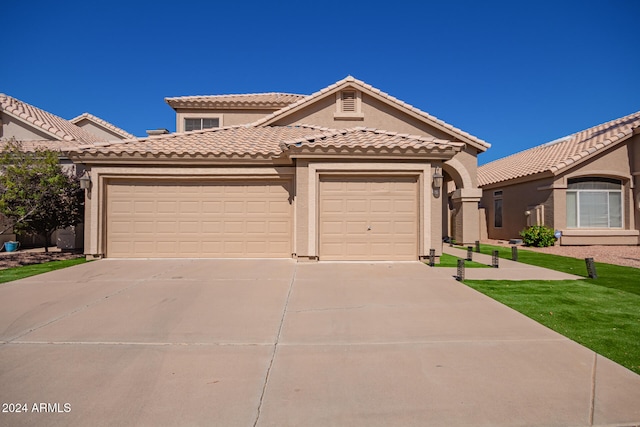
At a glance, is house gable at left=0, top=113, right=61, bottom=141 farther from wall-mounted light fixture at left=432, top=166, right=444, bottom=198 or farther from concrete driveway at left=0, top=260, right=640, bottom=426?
wall-mounted light fixture at left=432, top=166, right=444, bottom=198

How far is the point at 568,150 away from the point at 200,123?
19.4 meters

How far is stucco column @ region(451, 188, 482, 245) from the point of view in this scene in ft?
49.5

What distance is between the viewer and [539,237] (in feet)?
50.1

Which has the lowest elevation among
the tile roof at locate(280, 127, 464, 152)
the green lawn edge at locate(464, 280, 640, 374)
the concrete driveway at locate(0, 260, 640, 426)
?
the concrete driveway at locate(0, 260, 640, 426)

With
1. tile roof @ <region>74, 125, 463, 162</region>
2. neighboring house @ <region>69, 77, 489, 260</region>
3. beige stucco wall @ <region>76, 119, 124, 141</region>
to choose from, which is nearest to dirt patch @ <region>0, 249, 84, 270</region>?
neighboring house @ <region>69, 77, 489, 260</region>

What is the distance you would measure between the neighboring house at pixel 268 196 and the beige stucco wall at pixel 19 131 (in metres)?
8.04

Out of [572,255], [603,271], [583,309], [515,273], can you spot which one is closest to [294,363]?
[583,309]

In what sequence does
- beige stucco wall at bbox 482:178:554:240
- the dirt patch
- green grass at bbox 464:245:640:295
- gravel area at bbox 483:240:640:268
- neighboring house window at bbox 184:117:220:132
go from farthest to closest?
neighboring house window at bbox 184:117:220:132 → beige stucco wall at bbox 482:178:554:240 → gravel area at bbox 483:240:640:268 → the dirt patch → green grass at bbox 464:245:640:295

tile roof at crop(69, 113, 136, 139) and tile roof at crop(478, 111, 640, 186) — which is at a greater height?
tile roof at crop(69, 113, 136, 139)

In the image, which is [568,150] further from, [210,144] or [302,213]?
[210,144]

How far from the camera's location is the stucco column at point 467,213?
1508 centimetres

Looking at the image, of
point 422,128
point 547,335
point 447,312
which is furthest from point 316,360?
point 422,128

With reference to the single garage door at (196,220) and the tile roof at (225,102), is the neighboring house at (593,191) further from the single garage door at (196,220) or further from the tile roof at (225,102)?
the tile roof at (225,102)

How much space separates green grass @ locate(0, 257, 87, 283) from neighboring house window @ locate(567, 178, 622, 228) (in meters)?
20.0
